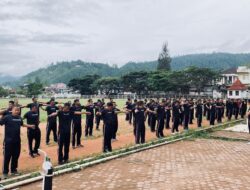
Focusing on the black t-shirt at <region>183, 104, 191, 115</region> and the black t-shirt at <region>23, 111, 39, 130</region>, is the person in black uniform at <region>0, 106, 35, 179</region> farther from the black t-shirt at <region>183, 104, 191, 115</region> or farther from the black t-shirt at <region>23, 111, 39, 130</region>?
the black t-shirt at <region>183, 104, 191, 115</region>

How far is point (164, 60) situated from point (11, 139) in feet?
272

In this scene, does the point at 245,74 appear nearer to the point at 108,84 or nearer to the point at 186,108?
the point at 108,84

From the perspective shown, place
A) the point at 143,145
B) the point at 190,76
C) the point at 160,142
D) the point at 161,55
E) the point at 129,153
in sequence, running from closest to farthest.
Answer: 1. the point at 129,153
2. the point at 143,145
3. the point at 160,142
4. the point at 190,76
5. the point at 161,55

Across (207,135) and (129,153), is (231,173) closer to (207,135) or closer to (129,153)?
(129,153)

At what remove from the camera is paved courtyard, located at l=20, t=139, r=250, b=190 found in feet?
27.3

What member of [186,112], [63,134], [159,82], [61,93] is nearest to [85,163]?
[63,134]

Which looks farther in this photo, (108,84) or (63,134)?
(108,84)

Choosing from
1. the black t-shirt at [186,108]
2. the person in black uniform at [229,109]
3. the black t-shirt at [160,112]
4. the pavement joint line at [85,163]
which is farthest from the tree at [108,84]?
the pavement joint line at [85,163]

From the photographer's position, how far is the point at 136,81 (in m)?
76.3

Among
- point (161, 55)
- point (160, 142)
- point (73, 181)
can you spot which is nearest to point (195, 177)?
point (73, 181)

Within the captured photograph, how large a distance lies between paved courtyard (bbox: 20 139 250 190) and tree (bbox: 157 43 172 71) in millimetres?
77157

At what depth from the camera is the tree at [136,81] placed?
7456cm

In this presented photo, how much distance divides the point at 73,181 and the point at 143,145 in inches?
194

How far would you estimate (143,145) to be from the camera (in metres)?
13.2
